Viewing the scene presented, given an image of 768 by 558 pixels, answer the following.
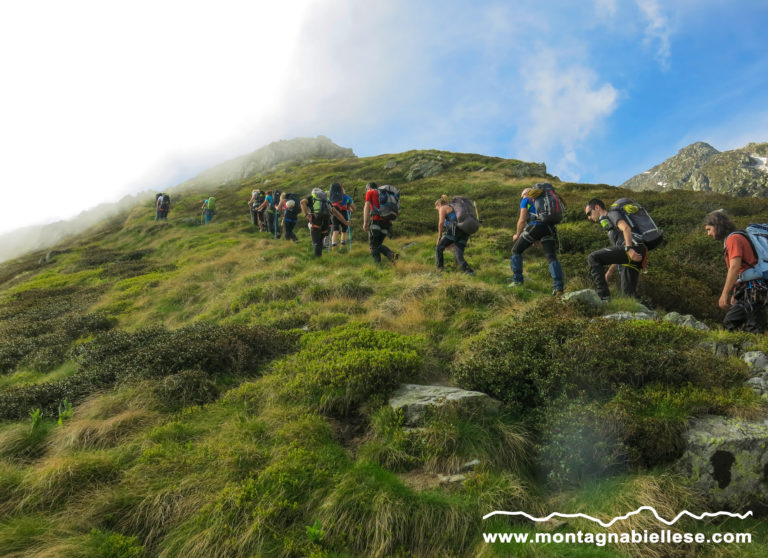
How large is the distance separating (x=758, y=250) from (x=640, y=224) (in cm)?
189

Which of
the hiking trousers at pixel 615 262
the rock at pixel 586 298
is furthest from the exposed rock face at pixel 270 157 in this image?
the rock at pixel 586 298

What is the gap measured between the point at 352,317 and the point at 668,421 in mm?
5272

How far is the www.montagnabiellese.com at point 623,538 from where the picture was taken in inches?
119

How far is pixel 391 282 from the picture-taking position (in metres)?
10.0

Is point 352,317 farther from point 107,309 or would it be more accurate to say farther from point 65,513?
point 107,309

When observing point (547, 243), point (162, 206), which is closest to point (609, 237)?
point (547, 243)

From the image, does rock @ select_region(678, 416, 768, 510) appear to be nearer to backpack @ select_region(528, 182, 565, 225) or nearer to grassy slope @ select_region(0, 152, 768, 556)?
grassy slope @ select_region(0, 152, 768, 556)

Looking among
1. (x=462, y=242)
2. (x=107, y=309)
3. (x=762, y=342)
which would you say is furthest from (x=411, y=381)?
(x=107, y=309)

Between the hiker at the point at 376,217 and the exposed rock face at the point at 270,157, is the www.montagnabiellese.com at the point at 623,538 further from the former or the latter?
the exposed rock face at the point at 270,157

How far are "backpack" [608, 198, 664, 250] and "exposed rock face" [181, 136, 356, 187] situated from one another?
3625 inches

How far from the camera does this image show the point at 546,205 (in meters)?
8.50

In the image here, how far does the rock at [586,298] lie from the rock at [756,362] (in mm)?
2230

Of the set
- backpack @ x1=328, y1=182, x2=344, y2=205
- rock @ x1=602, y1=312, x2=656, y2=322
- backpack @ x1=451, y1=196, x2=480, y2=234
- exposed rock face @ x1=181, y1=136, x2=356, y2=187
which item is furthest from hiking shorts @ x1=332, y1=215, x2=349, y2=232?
exposed rock face @ x1=181, y1=136, x2=356, y2=187

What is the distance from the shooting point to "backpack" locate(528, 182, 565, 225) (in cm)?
848
